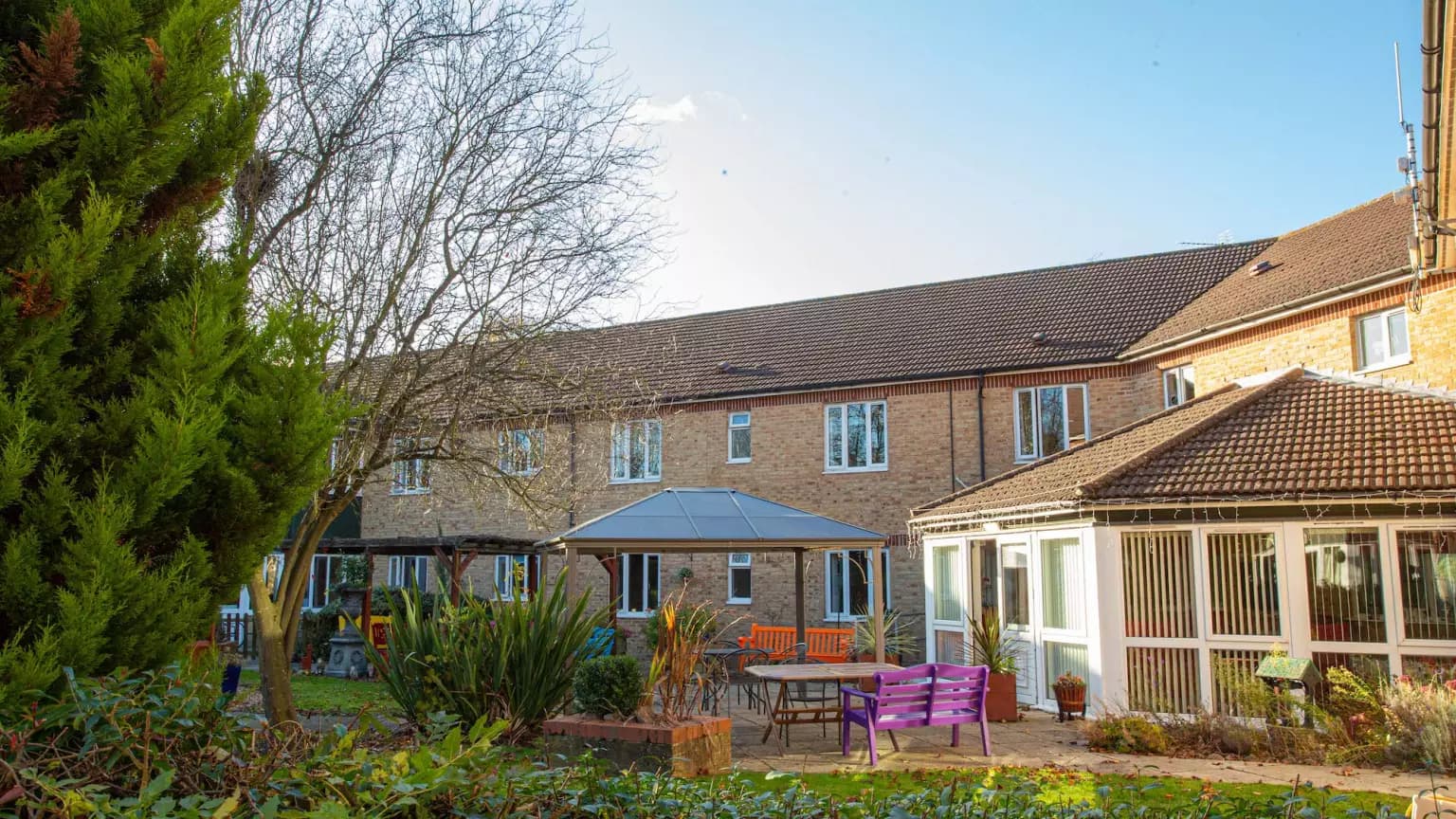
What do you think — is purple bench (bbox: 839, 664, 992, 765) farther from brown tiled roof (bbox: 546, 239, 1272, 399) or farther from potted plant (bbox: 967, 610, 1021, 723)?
brown tiled roof (bbox: 546, 239, 1272, 399)

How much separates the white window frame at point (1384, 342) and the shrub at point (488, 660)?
12.1 metres

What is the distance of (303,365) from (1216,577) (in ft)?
40.2

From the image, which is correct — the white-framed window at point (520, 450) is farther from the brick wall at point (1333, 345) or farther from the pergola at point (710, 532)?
the brick wall at point (1333, 345)

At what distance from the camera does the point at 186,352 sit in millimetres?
3771

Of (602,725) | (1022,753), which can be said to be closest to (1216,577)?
(1022,753)

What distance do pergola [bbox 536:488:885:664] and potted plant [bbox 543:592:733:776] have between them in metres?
4.29

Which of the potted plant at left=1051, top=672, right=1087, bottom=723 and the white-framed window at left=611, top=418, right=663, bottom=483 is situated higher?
the white-framed window at left=611, top=418, right=663, bottom=483

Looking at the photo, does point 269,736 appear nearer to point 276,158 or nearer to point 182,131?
point 182,131

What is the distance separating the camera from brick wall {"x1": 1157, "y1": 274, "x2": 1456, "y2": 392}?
14.5 m

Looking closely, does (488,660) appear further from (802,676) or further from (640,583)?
(640,583)

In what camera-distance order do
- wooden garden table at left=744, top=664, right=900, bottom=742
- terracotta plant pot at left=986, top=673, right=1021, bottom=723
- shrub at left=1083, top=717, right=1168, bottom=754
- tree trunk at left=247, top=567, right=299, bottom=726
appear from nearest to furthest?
1. tree trunk at left=247, top=567, right=299, bottom=726
2. wooden garden table at left=744, top=664, right=900, bottom=742
3. shrub at left=1083, top=717, right=1168, bottom=754
4. terracotta plant pot at left=986, top=673, right=1021, bottom=723

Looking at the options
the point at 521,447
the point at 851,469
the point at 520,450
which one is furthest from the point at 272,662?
the point at 851,469

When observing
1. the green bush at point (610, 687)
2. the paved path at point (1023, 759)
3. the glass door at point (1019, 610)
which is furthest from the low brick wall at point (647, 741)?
the glass door at point (1019, 610)

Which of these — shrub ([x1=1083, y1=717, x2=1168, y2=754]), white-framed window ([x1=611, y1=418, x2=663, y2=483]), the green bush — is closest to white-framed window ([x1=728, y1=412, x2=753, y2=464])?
white-framed window ([x1=611, y1=418, x2=663, y2=483])
